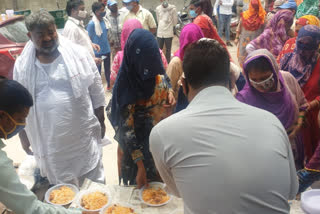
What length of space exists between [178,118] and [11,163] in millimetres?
974

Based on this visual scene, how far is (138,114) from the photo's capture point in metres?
2.01

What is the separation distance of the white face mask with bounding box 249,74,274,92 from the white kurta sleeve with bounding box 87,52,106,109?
1.34 metres

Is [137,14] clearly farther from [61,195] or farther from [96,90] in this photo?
[61,195]

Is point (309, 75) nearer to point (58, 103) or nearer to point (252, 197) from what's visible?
point (252, 197)

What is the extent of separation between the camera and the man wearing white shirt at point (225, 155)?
0.99 meters

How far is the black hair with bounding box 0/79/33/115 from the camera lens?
4.90 feet

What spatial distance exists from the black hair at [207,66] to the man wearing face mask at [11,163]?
97 centimetres

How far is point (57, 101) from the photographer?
7.34ft

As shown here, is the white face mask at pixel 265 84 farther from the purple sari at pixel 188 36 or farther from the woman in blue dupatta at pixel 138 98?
the purple sari at pixel 188 36

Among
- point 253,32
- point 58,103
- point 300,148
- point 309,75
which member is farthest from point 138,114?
point 253,32

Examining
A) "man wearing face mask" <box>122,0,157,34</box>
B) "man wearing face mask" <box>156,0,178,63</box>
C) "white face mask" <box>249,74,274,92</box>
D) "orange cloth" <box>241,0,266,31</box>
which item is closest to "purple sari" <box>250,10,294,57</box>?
"orange cloth" <box>241,0,266,31</box>

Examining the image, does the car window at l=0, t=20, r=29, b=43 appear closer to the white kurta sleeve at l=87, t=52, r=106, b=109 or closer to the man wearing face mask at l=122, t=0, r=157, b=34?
the man wearing face mask at l=122, t=0, r=157, b=34

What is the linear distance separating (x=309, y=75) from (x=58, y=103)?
234 cm

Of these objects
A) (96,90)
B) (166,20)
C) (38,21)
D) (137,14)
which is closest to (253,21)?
(166,20)
